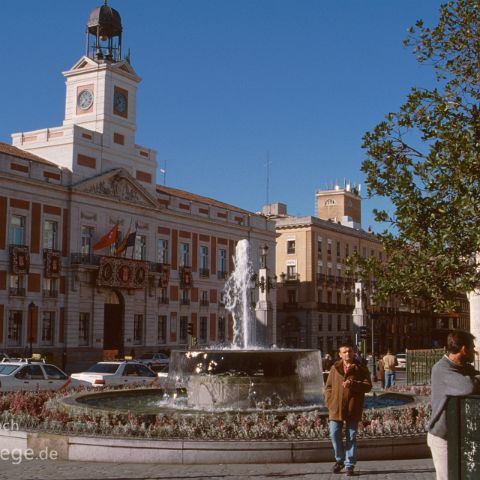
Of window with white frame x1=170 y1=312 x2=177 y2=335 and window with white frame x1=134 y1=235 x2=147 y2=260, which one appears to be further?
window with white frame x1=170 y1=312 x2=177 y2=335

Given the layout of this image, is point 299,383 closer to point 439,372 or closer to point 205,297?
point 439,372

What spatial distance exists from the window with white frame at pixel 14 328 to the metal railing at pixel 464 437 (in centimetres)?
4004

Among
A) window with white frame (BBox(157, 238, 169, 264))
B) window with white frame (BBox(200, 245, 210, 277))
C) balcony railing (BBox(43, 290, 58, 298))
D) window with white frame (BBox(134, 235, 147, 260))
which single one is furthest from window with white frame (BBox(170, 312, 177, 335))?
balcony railing (BBox(43, 290, 58, 298))

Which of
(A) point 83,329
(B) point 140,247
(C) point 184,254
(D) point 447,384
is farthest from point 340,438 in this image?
(C) point 184,254

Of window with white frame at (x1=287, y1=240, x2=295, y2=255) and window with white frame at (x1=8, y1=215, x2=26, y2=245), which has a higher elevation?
window with white frame at (x1=287, y1=240, x2=295, y2=255)

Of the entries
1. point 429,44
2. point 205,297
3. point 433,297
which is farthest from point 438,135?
point 205,297

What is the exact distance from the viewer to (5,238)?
43656 mm

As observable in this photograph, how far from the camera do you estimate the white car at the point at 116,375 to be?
25.2 metres

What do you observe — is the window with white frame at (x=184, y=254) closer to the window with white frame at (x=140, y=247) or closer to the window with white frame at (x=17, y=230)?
the window with white frame at (x=140, y=247)

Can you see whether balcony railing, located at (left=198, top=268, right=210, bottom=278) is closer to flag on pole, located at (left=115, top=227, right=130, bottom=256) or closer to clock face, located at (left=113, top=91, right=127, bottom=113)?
flag on pole, located at (left=115, top=227, right=130, bottom=256)

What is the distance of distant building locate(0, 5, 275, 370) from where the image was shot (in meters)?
44.6

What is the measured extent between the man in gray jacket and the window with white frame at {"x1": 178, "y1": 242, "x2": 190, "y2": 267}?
50878 millimetres

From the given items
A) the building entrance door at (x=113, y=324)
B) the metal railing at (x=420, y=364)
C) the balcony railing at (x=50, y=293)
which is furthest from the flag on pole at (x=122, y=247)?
the metal railing at (x=420, y=364)

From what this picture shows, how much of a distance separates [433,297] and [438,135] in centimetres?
344
